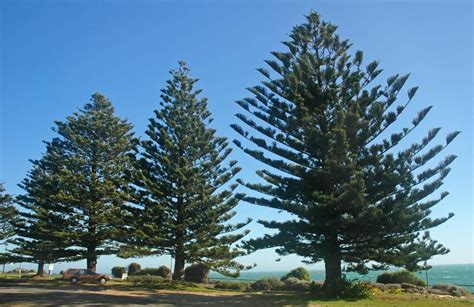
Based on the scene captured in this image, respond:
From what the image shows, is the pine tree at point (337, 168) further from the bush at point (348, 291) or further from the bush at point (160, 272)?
the bush at point (160, 272)

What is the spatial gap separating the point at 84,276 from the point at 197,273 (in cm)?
717

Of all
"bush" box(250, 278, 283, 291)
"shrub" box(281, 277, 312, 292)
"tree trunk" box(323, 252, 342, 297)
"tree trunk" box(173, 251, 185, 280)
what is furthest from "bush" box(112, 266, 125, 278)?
"tree trunk" box(323, 252, 342, 297)

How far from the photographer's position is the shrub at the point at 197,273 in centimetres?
2894

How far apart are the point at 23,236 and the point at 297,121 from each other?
67.7 ft

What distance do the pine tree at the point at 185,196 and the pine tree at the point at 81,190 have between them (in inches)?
87.3

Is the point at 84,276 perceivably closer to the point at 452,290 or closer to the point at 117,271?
the point at 117,271

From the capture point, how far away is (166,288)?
2078 cm

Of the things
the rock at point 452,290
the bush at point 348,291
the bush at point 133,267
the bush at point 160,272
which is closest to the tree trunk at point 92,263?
the bush at point 160,272

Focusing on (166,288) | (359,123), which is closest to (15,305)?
(166,288)

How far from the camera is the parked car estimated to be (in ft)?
83.8

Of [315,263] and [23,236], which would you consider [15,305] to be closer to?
[315,263]

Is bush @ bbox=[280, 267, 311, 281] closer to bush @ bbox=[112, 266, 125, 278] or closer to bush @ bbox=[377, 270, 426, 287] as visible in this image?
bush @ bbox=[377, 270, 426, 287]

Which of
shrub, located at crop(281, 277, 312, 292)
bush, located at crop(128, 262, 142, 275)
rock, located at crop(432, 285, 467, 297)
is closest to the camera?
rock, located at crop(432, 285, 467, 297)

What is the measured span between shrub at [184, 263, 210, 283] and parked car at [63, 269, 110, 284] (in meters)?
5.54
